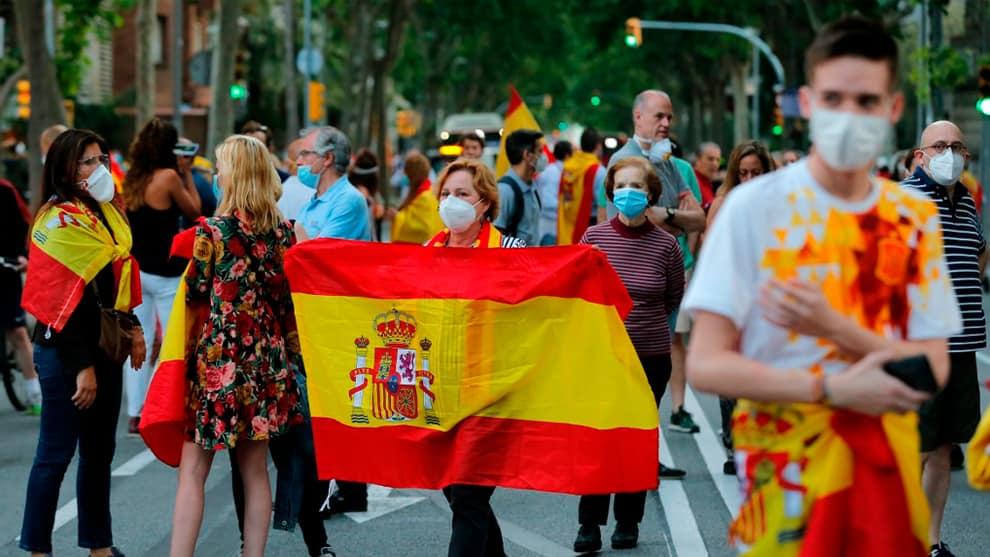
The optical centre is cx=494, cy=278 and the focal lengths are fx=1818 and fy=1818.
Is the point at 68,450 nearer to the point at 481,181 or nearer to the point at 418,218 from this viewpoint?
the point at 481,181

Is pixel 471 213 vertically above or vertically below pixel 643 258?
above

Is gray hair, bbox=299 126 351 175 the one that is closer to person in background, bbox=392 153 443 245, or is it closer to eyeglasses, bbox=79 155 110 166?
eyeglasses, bbox=79 155 110 166

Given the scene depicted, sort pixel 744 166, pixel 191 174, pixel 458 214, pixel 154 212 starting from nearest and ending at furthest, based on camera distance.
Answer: pixel 458 214, pixel 744 166, pixel 154 212, pixel 191 174

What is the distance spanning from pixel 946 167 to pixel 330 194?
114 inches

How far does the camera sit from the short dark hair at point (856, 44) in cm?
365

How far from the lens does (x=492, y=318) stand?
6.46 metres

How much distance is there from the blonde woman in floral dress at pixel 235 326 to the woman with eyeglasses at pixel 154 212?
3909mm

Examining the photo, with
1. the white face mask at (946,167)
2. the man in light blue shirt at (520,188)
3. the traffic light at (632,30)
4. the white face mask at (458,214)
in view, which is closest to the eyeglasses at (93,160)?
the white face mask at (458,214)

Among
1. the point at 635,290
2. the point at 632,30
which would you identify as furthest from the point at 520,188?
the point at 632,30

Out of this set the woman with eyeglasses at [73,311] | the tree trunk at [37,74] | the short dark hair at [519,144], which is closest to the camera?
the woman with eyeglasses at [73,311]

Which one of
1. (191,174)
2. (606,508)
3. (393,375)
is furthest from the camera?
(191,174)

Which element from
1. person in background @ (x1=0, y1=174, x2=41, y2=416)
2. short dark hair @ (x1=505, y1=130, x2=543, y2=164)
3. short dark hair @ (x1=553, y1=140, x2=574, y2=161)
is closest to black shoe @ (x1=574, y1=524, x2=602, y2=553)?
short dark hair @ (x1=505, y1=130, x2=543, y2=164)

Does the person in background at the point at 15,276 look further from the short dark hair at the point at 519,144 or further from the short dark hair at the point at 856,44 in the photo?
the short dark hair at the point at 856,44

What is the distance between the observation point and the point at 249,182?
6371 mm
